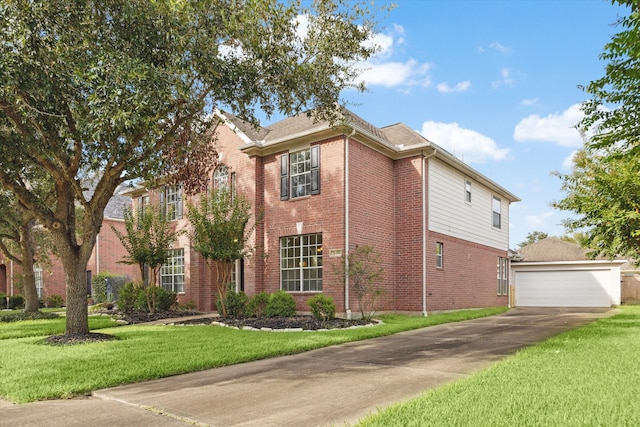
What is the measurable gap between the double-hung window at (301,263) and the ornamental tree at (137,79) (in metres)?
4.38

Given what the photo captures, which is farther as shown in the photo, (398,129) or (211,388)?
(398,129)

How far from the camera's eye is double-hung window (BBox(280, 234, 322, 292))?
1564 centimetres

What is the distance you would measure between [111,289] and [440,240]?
645 inches

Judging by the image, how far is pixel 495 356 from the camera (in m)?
8.48

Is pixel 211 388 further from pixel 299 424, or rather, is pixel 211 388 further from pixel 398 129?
pixel 398 129

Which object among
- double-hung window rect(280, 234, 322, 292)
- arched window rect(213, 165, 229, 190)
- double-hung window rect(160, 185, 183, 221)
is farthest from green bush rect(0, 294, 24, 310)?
double-hung window rect(280, 234, 322, 292)

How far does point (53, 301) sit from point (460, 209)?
23441 millimetres

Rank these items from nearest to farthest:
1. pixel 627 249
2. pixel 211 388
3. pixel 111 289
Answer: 1. pixel 211 388
2. pixel 627 249
3. pixel 111 289

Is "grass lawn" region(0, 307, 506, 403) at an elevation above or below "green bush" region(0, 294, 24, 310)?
above

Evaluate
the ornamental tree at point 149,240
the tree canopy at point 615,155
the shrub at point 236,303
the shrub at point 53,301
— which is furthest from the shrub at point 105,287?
the tree canopy at point 615,155

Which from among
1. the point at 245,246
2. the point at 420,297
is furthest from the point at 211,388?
the point at 420,297

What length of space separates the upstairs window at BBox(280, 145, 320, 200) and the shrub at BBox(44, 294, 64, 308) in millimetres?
18933

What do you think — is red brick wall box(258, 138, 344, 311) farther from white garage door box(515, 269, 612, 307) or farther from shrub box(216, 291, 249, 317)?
white garage door box(515, 269, 612, 307)

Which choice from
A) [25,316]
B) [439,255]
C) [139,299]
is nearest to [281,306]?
[439,255]
